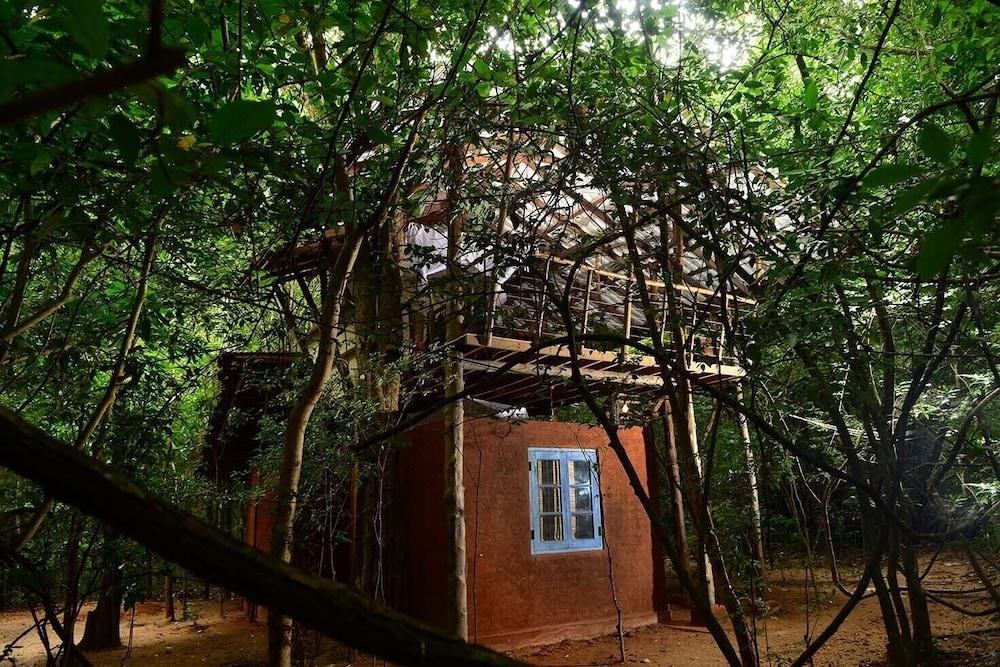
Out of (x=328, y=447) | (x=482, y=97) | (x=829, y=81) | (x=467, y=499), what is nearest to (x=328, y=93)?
(x=482, y=97)

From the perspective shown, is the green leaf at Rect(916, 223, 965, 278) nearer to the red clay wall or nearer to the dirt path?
the red clay wall

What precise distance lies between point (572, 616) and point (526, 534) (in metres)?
1.24

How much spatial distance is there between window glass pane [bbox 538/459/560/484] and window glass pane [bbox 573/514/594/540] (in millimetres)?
597

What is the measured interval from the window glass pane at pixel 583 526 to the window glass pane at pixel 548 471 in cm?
60

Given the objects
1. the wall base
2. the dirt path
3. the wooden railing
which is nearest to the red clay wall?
the wall base

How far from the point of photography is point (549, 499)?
873cm

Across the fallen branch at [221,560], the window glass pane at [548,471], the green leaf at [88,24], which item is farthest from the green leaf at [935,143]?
the window glass pane at [548,471]

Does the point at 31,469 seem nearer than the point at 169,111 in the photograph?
Yes

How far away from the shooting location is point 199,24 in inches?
70.1

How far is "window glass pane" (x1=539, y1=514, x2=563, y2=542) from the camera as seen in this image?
855 centimetres

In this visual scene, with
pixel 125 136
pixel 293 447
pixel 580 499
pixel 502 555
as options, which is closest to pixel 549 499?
pixel 580 499

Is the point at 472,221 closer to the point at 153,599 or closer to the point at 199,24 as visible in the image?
Result: the point at 199,24

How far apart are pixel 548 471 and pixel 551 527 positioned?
2.32 feet

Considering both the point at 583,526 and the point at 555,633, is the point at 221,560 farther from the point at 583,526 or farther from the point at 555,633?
the point at 583,526
